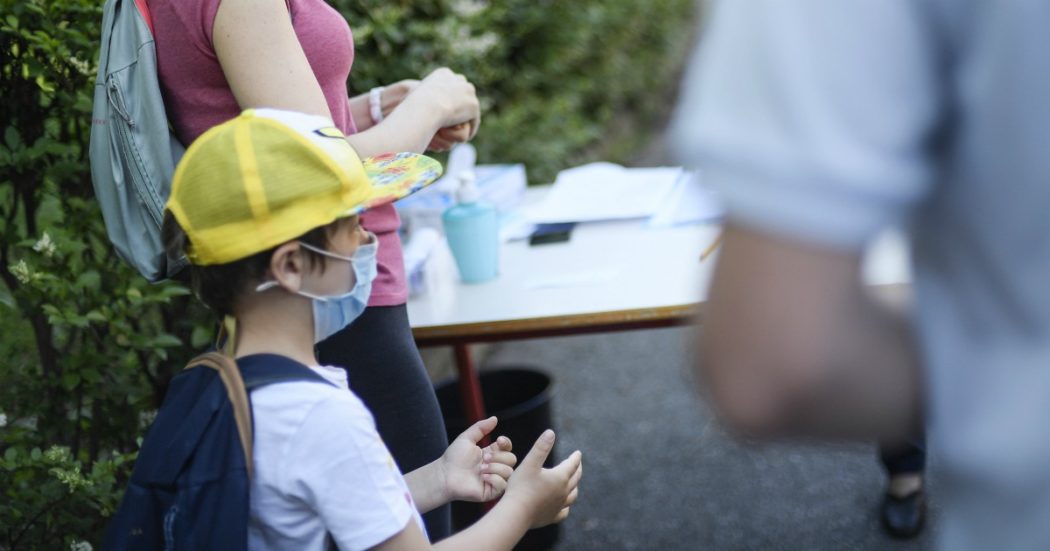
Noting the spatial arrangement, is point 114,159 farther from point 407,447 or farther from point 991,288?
point 991,288

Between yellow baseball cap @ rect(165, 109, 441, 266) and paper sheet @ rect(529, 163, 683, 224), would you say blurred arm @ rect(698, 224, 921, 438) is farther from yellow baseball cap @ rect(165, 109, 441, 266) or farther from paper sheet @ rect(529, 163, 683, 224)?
paper sheet @ rect(529, 163, 683, 224)

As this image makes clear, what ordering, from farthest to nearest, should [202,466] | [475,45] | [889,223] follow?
[475,45]
[202,466]
[889,223]

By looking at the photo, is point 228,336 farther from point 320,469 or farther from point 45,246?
point 45,246

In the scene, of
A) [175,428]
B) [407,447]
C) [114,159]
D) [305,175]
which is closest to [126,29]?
[114,159]

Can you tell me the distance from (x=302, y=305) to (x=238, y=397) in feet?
0.62

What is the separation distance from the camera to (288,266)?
5.21 ft

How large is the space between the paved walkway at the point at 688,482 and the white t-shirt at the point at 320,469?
58.2 inches

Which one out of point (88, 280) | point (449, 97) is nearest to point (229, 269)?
point (449, 97)

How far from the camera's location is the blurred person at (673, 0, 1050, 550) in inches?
23.9

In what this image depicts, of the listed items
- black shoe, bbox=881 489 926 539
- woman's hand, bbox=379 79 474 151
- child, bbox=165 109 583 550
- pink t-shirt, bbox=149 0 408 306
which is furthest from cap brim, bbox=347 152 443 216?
black shoe, bbox=881 489 926 539

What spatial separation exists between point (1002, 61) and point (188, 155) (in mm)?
1243

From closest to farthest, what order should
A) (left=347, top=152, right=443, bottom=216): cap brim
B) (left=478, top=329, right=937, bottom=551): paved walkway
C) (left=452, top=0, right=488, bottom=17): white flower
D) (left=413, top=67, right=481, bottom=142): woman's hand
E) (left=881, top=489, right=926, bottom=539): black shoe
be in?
(left=347, top=152, right=443, bottom=216): cap brim < (left=413, top=67, right=481, bottom=142): woman's hand < (left=881, top=489, right=926, bottom=539): black shoe < (left=478, top=329, right=937, bottom=551): paved walkway < (left=452, top=0, right=488, bottom=17): white flower

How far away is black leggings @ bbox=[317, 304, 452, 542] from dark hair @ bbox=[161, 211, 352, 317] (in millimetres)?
352

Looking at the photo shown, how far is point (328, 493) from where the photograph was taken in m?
1.47
